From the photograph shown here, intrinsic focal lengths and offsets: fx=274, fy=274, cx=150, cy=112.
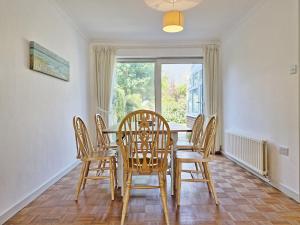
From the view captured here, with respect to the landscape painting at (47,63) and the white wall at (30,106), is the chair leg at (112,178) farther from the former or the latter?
the landscape painting at (47,63)

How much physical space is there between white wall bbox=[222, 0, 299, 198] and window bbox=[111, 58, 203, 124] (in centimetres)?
134

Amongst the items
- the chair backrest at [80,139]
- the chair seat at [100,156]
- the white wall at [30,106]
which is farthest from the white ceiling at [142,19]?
the chair seat at [100,156]

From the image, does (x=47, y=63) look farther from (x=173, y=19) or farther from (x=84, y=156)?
(x=173, y=19)

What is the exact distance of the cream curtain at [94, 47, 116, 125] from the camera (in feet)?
18.6

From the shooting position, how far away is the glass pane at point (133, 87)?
5.91 m

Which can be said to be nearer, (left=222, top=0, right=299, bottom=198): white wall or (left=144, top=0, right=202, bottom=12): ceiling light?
(left=144, top=0, right=202, bottom=12): ceiling light

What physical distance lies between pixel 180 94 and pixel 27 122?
3725mm

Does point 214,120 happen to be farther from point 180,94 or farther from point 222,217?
point 180,94

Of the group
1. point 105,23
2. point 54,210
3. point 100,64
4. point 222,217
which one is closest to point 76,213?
point 54,210

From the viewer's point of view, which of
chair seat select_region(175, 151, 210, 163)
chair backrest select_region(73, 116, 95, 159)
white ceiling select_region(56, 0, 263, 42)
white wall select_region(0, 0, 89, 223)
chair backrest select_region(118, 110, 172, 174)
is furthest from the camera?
white ceiling select_region(56, 0, 263, 42)

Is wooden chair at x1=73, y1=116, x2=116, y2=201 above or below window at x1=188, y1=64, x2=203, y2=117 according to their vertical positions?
below

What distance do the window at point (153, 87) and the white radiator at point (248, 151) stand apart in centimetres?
128

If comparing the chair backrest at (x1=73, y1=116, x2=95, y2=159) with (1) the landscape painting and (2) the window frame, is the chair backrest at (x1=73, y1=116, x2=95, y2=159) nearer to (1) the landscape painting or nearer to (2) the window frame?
(1) the landscape painting

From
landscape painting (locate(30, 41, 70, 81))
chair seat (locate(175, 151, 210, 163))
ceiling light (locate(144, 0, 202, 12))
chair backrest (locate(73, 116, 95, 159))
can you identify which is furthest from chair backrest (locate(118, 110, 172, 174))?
landscape painting (locate(30, 41, 70, 81))
